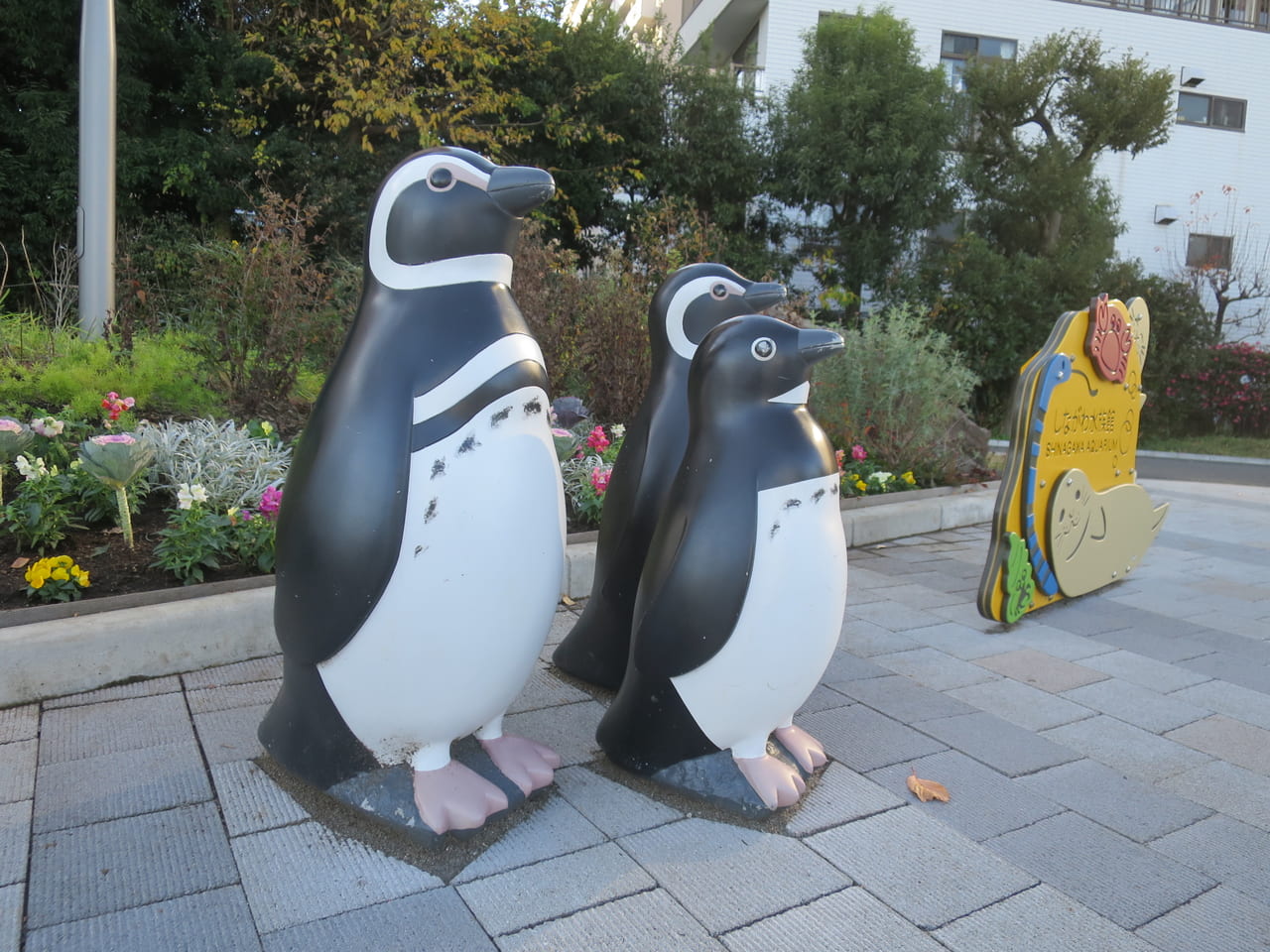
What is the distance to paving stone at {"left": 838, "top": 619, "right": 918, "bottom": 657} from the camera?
3795mm

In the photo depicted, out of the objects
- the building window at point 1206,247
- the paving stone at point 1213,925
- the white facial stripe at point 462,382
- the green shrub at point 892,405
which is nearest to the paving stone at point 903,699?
the paving stone at point 1213,925

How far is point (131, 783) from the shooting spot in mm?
2395

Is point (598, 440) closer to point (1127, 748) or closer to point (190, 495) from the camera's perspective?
point (190, 495)

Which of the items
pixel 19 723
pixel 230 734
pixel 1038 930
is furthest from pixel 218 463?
pixel 1038 930

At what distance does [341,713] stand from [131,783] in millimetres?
744

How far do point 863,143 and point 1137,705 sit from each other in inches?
438

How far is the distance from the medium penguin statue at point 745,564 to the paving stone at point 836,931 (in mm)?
363

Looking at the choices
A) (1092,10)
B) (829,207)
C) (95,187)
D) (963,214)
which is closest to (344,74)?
(95,187)

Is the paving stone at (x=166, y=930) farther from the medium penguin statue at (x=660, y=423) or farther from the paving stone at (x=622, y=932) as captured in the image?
the medium penguin statue at (x=660, y=423)

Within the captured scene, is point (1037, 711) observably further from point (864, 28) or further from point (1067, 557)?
point (864, 28)

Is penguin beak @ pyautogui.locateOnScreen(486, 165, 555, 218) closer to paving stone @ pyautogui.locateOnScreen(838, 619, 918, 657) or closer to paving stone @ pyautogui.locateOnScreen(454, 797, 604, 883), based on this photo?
paving stone @ pyautogui.locateOnScreen(454, 797, 604, 883)

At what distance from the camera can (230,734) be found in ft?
8.90

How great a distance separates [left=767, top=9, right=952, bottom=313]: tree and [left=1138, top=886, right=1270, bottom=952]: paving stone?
11884mm

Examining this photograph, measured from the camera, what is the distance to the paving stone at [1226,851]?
2.18 meters
